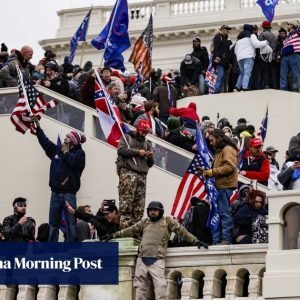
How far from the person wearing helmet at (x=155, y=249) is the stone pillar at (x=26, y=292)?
1.64m

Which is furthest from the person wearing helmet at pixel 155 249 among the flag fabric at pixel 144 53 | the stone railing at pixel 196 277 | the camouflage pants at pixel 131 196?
the flag fabric at pixel 144 53

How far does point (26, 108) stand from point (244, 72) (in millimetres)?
7100

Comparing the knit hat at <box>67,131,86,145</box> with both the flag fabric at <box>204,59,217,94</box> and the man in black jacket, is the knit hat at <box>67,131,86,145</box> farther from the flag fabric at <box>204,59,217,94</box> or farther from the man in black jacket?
the flag fabric at <box>204,59,217,94</box>

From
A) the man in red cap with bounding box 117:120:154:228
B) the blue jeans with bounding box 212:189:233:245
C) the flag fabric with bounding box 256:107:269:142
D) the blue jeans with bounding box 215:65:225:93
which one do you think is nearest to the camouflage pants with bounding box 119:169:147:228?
the man in red cap with bounding box 117:120:154:228

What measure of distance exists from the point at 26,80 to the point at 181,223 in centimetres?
649

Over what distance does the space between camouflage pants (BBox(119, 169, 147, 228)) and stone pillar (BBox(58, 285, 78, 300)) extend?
1.29m

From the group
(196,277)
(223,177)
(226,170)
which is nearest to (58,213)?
(223,177)

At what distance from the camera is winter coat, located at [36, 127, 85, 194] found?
33844 millimetres

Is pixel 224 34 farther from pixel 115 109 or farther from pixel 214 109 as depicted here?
pixel 115 109

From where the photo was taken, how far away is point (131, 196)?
99.3ft

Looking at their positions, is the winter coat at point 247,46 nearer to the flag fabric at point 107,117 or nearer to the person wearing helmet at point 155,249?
the flag fabric at point 107,117

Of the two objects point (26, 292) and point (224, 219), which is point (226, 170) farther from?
point (26, 292)

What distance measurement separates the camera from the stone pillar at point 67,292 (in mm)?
29062

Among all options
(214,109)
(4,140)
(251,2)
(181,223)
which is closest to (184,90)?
(214,109)
